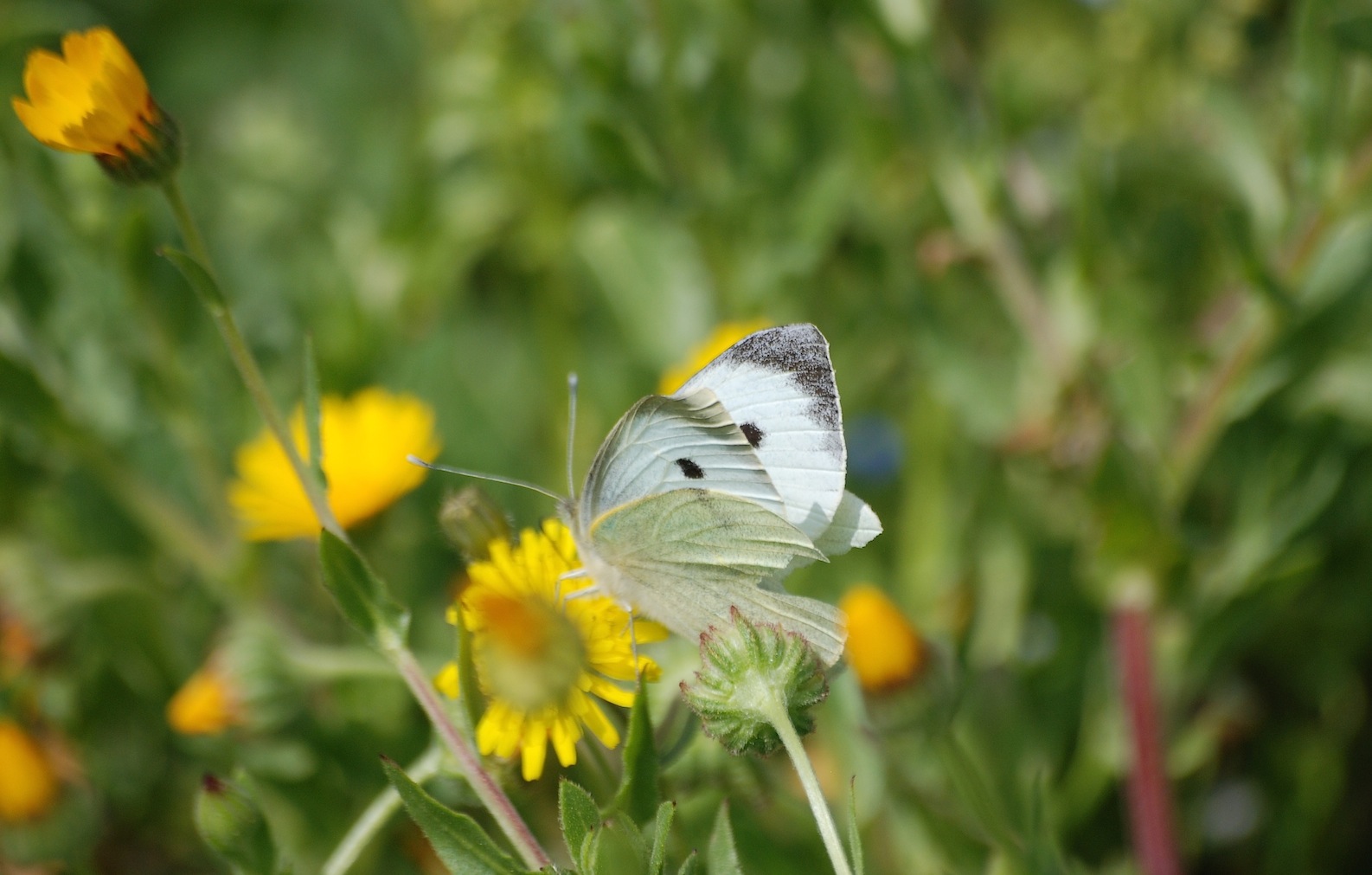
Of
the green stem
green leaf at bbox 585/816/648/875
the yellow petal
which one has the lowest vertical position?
green leaf at bbox 585/816/648/875

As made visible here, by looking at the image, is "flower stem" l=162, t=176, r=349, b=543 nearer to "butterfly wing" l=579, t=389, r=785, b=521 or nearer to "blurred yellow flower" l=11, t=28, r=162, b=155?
"blurred yellow flower" l=11, t=28, r=162, b=155

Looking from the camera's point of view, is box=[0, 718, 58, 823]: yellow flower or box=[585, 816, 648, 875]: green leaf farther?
box=[0, 718, 58, 823]: yellow flower

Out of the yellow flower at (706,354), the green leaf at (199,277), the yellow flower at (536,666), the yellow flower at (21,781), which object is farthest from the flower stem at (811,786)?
the yellow flower at (21,781)

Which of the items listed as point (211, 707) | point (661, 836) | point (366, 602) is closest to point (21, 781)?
point (211, 707)

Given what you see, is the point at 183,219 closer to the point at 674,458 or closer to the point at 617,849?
the point at 674,458

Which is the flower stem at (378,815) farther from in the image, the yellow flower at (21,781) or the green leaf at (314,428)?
the yellow flower at (21,781)

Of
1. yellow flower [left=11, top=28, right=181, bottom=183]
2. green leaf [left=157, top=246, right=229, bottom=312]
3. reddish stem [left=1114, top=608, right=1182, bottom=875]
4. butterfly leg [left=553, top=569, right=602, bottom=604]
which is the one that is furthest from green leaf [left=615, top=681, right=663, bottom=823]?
reddish stem [left=1114, top=608, right=1182, bottom=875]
